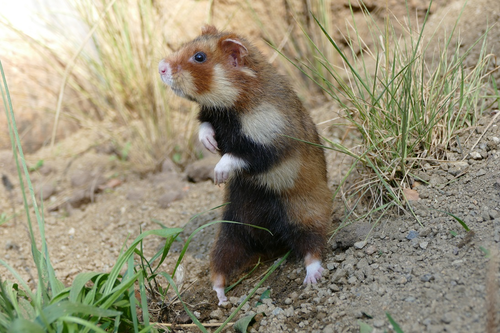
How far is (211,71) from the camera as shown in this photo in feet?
9.05

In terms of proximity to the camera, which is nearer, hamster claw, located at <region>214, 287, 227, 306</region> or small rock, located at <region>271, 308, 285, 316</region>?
small rock, located at <region>271, 308, 285, 316</region>

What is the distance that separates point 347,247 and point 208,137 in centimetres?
115

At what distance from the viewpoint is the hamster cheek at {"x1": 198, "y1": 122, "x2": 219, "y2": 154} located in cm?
286

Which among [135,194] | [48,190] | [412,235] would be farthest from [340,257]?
A: [48,190]

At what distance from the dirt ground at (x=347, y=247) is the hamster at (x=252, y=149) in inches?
7.8

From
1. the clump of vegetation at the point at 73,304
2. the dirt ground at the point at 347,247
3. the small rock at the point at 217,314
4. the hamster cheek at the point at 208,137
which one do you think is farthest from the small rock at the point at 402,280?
the hamster cheek at the point at 208,137

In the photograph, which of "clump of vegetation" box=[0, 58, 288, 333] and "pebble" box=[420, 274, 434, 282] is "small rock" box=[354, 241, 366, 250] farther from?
"clump of vegetation" box=[0, 58, 288, 333]

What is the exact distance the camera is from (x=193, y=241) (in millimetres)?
3770

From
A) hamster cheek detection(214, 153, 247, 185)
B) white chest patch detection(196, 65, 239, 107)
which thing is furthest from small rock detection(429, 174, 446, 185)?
white chest patch detection(196, 65, 239, 107)

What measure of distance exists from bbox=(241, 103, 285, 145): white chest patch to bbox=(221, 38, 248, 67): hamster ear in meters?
0.32

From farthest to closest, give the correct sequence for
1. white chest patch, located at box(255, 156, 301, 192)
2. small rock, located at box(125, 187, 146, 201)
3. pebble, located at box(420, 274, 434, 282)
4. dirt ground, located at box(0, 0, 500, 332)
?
1. small rock, located at box(125, 187, 146, 201)
2. white chest patch, located at box(255, 156, 301, 192)
3. pebble, located at box(420, 274, 434, 282)
4. dirt ground, located at box(0, 0, 500, 332)

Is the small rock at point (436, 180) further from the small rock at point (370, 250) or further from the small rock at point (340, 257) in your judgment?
the small rock at point (340, 257)

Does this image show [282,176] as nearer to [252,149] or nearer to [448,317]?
[252,149]

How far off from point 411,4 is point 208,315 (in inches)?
175
